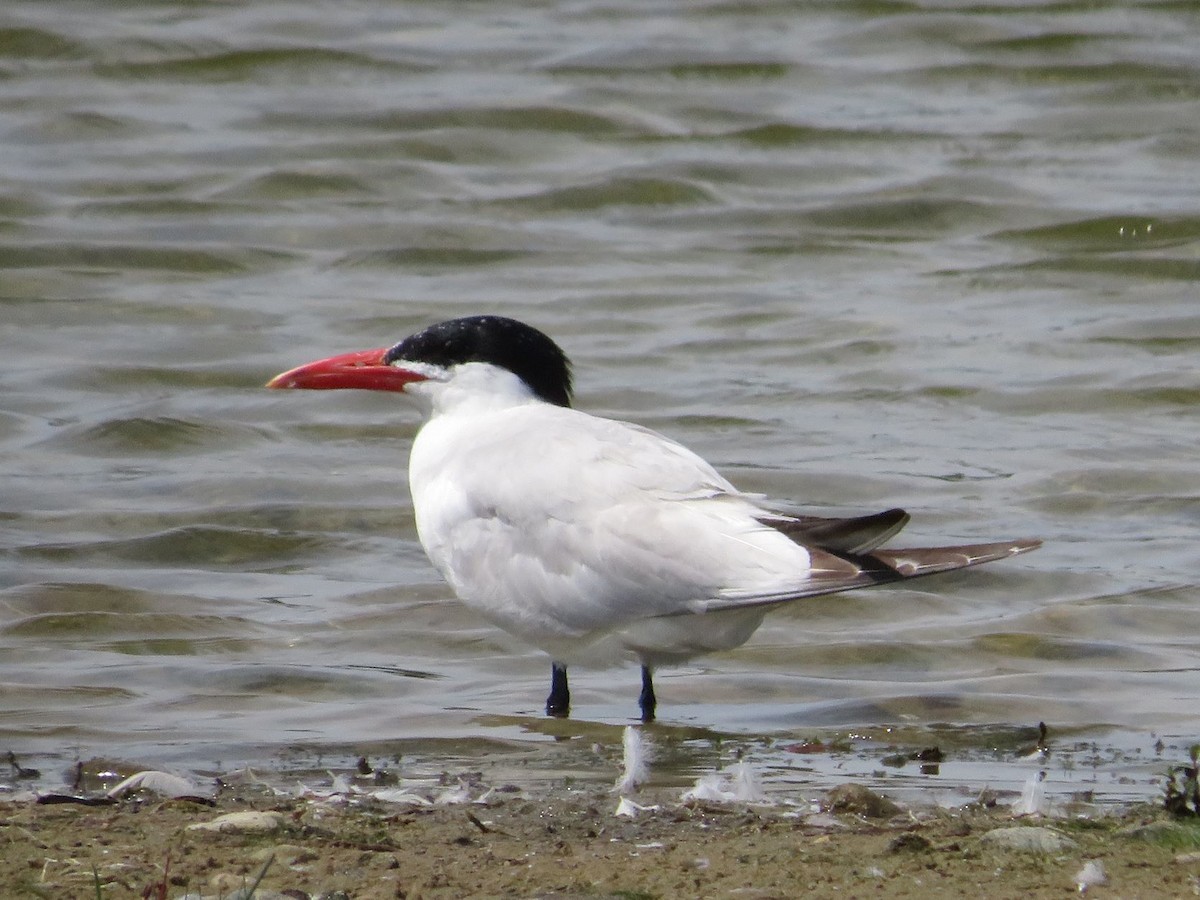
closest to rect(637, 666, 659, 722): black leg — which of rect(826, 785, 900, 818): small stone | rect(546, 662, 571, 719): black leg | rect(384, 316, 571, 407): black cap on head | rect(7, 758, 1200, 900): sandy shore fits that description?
rect(546, 662, 571, 719): black leg

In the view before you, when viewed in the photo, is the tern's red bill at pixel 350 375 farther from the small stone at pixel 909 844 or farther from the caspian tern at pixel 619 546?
the small stone at pixel 909 844

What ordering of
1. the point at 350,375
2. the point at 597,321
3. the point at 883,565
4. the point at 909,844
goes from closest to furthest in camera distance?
the point at 909,844
the point at 883,565
the point at 350,375
the point at 597,321

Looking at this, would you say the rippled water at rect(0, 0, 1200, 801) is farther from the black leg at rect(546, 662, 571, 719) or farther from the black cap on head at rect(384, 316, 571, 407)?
the black cap on head at rect(384, 316, 571, 407)

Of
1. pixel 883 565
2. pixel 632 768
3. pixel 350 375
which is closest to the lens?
pixel 632 768

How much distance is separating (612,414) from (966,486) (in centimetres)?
168

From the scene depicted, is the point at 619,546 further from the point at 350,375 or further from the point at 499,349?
the point at 350,375

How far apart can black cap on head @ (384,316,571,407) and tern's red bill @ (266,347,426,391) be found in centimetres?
9

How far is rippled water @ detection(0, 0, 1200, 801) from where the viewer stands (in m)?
6.01

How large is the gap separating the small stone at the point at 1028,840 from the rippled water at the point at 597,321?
4.90 feet

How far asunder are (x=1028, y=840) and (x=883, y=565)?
129cm

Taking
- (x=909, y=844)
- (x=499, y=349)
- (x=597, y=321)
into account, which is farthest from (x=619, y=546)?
(x=597, y=321)

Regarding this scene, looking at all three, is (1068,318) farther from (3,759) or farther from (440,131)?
(3,759)

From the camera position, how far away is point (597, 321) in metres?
10.2

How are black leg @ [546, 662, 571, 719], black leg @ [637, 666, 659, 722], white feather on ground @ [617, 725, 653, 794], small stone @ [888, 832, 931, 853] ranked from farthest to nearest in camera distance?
black leg @ [546, 662, 571, 719], black leg @ [637, 666, 659, 722], white feather on ground @ [617, 725, 653, 794], small stone @ [888, 832, 931, 853]
